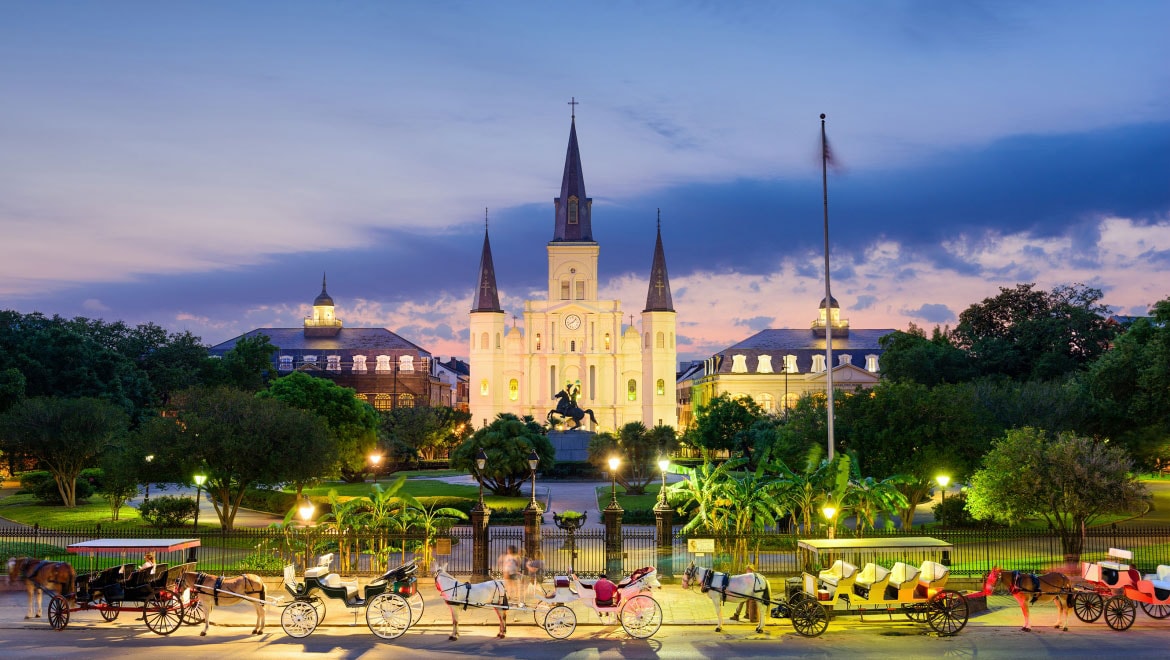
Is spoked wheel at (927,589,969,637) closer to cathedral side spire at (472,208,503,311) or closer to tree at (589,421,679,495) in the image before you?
tree at (589,421,679,495)

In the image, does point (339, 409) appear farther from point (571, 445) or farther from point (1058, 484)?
point (1058, 484)

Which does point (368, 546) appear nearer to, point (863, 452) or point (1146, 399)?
point (863, 452)

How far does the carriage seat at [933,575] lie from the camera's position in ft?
56.7

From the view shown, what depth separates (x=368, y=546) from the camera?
24000mm

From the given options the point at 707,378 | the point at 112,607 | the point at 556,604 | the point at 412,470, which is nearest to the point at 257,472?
the point at 112,607

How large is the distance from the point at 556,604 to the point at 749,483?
28.7ft

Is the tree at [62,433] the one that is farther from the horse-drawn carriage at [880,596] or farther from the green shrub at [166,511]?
the horse-drawn carriage at [880,596]

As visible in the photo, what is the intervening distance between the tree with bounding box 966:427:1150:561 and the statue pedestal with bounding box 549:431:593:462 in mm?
41603

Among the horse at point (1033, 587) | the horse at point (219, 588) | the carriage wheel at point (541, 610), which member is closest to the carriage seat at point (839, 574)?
the horse at point (1033, 587)

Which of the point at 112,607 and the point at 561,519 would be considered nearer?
the point at 112,607

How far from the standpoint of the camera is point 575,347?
105062 millimetres

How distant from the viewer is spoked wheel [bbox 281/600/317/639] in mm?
16891

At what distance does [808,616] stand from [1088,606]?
17.3ft

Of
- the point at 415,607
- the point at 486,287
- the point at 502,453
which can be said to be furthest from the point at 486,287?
the point at 415,607
